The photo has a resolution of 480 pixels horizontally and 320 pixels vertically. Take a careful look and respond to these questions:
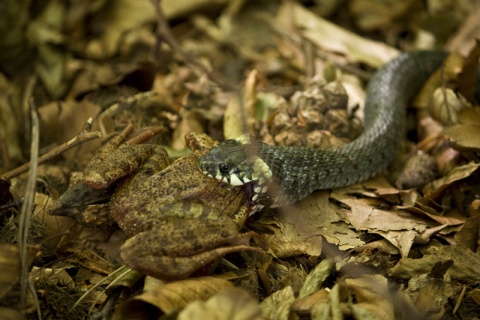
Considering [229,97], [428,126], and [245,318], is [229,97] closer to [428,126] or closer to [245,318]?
[428,126]

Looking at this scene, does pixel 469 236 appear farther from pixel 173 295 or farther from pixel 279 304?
pixel 173 295

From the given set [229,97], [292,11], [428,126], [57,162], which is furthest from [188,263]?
[292,11]

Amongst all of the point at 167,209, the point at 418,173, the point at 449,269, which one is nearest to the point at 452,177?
the point at 418,173

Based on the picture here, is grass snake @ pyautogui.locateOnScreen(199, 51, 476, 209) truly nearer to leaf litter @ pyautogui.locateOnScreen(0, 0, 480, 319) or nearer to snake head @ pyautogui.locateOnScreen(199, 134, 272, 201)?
snake head @ pyautogui.locateOnScreen(199, 134, 272, 201)

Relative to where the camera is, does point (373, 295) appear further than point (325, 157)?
No

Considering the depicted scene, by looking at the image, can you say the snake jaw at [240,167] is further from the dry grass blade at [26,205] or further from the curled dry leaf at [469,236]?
the curled dry leaf at [469,236]

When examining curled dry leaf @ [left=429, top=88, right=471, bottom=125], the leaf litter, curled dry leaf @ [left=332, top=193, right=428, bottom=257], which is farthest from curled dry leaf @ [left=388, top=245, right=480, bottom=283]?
curled dry leaf @ [left=429, top=88, right=471, bottom=125]
